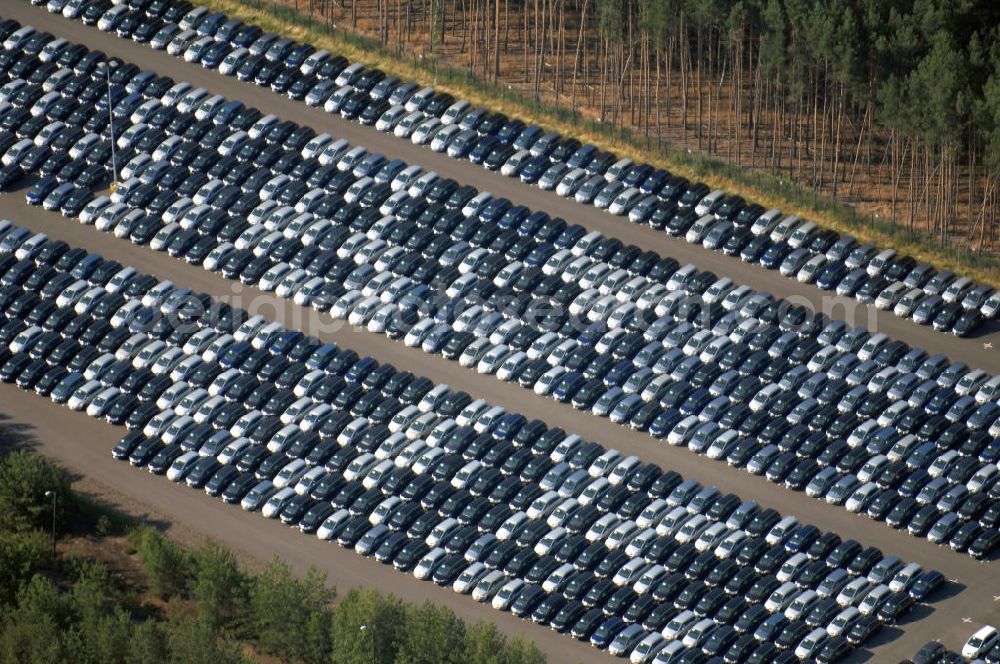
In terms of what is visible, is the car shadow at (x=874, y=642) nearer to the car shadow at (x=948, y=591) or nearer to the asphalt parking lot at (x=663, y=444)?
the asphalt parking lot at (x=663, y=444)

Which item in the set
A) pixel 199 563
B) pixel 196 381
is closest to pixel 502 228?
pixel 196 381

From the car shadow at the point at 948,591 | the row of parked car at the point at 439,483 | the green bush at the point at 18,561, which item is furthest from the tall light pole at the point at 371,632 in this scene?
the car shadow at the point at 948,591

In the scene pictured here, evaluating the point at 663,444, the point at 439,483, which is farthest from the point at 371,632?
the point at 663,444

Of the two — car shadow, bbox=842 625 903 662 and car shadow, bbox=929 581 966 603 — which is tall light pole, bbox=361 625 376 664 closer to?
car shadow, bbox=842 625 903 662

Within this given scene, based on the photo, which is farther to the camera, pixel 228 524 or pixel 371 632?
pixel 228 524

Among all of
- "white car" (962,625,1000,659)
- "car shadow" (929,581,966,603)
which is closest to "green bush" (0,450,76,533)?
"car shadow" (929,581,966,603)

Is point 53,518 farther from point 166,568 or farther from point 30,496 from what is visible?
point 166,568

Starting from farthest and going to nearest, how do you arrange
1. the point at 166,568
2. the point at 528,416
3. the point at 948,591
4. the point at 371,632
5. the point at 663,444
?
the point at 528,416 → the point at 663,444 → the point at 948,591 → the point at 166,568 → the point at 371,632
